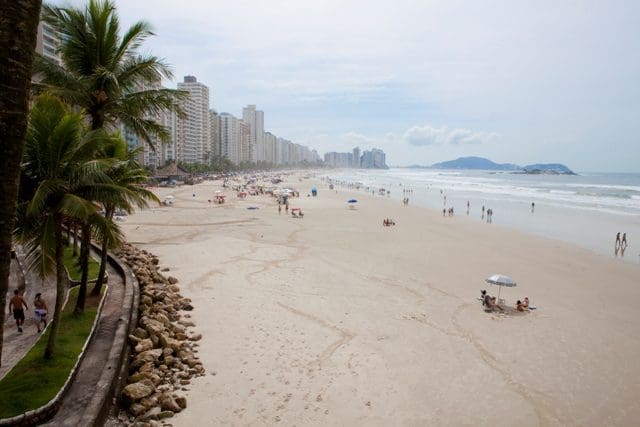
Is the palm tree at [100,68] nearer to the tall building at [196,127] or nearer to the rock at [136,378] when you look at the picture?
the rock at [136,378]

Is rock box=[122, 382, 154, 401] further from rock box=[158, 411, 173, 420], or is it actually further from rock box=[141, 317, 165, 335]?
rock box=[141, 317, 165, 335]

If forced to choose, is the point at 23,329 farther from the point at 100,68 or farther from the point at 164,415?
the point at 100,68

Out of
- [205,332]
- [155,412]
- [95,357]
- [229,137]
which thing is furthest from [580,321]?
[229,137]

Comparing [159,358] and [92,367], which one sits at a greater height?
[92,367]

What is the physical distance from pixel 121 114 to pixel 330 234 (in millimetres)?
16569

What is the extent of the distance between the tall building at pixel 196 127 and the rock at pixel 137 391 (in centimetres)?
12463

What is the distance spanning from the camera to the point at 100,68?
373 inches

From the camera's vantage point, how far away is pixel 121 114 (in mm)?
10914

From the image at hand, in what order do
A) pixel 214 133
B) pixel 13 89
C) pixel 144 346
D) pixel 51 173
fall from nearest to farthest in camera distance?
pixel 13 89 → pixel 51 173 → pixel 144 346 → pixel 214 133

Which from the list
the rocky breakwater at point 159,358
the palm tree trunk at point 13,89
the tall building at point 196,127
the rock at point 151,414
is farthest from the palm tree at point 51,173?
the tall building at point 196,127

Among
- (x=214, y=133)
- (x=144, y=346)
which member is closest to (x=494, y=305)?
(x=144, y=346)

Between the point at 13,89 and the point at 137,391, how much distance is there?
536 centimetres

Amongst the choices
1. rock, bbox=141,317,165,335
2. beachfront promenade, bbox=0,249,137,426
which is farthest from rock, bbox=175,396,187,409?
rock, bbox=141,317,165,335

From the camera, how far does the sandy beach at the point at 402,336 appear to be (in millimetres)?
7133
